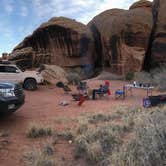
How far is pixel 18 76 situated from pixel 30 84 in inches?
37.9

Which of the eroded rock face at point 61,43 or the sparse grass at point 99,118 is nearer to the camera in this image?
the sparse grass at point 99,118

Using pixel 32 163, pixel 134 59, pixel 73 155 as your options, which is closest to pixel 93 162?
pixel 73 155

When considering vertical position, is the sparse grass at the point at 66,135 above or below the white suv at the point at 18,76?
below

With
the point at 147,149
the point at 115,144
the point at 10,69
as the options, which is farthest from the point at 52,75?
the point at 147,149

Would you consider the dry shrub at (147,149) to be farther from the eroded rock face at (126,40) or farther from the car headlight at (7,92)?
the eroded rock face at (126,40)

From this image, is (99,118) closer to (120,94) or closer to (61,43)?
(120,94)

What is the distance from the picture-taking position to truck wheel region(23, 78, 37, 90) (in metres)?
18.5

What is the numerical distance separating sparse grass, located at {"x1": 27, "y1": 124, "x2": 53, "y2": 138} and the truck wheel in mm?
11299

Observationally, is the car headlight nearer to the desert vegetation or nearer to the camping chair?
the desert vegetation

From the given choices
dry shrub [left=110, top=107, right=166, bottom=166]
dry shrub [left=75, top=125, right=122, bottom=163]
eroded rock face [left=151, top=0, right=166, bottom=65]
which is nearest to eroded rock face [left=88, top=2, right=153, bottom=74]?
eroded rock face [left=151, top=0, right=166, bottom=65]

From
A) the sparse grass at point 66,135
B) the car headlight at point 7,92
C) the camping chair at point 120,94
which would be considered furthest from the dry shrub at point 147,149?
the camping chair at point 120,94

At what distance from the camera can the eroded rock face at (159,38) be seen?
28656 millimetres

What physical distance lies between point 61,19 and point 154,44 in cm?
1092

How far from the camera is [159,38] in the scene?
29.1m
